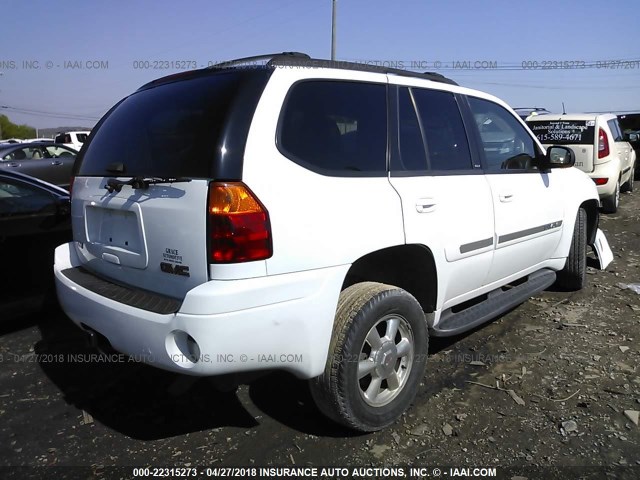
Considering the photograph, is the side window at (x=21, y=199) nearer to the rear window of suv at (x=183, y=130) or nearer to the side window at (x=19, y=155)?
the rear window of suv at (x=183, y=130)

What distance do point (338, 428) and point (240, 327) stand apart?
102 cm

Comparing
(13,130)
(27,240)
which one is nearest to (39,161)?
(27,240)

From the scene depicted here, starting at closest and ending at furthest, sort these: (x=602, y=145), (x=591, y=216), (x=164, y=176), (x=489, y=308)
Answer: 1. (x=164, y=176)
2. (x=489, y=308)
3. (x=591, y=216)
4. (x=602, y=145)

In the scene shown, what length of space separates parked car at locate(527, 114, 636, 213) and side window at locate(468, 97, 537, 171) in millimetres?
5178

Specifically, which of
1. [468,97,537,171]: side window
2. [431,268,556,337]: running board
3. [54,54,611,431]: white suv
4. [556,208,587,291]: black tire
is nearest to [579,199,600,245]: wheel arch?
[556,208,587,291]: black tire

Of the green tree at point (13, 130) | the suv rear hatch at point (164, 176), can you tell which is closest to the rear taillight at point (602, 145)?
the suv rear hatch at point (164, 176)

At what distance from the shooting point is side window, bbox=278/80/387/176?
7.76 feet

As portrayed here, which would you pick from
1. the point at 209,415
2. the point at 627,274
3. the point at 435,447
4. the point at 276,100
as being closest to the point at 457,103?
the point at 276,100

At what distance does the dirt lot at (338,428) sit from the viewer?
2531mm

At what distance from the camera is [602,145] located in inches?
337

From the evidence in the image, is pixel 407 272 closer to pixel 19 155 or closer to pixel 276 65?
pixel 276 65

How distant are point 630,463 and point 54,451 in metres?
2.87

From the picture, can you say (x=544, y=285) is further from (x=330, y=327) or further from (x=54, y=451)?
(x=54, y=451)

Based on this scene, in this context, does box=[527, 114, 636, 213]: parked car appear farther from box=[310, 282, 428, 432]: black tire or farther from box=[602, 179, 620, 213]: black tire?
box=[310, 282, 428, 432]: black tire
